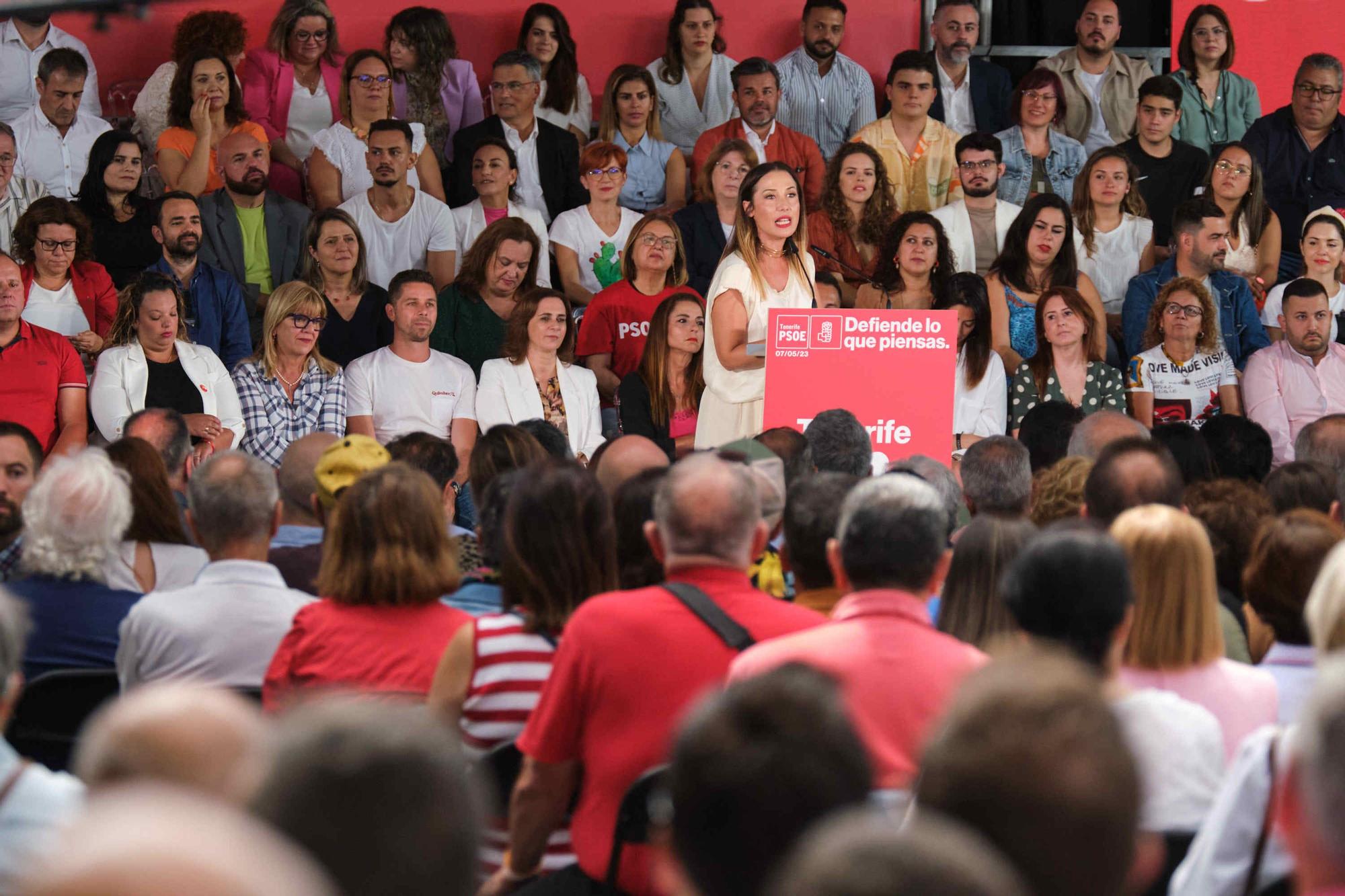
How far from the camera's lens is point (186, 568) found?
12.8ft

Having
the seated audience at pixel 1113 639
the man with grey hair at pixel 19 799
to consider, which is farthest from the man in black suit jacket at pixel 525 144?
the man with grey hair at pixel 19 799

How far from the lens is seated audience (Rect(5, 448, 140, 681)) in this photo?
336 centimetres

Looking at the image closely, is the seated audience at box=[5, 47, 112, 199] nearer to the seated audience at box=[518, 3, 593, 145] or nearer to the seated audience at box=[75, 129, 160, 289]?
the seated audience at box=[75, 129, 160, 289]

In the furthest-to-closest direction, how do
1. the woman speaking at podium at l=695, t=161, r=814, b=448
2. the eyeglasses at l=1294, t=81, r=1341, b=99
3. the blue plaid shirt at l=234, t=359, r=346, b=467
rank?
the eyeglasses at l=1294, t=81, r=1341, b=99, the blue plaid shirt at l=234, t=359, r=346, b=467, the woman speaking at podium at l=695, t=161, r=814, b=448

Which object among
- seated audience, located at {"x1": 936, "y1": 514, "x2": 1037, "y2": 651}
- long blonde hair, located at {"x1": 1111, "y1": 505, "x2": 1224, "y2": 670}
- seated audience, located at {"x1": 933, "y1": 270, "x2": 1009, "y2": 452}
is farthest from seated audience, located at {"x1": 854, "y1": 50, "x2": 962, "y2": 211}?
long blonde hair, located at {"x1": 1111, "y1": 505, "x2": 1224, "y2": 670}

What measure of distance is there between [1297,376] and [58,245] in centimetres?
541

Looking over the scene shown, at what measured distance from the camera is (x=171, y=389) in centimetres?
641

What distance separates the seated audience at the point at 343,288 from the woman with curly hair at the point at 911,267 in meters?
2.21

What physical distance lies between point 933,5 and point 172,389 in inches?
202

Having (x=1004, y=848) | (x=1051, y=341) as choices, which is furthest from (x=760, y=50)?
(x=1004, y=848)

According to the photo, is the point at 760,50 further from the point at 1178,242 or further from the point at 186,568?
the point at 186,568

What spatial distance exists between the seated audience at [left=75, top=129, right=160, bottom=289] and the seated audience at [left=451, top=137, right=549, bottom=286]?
146 centimetres

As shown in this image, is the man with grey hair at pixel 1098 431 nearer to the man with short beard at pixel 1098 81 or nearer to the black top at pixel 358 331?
the black top at pixel 358 331

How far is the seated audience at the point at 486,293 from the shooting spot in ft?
23.9
